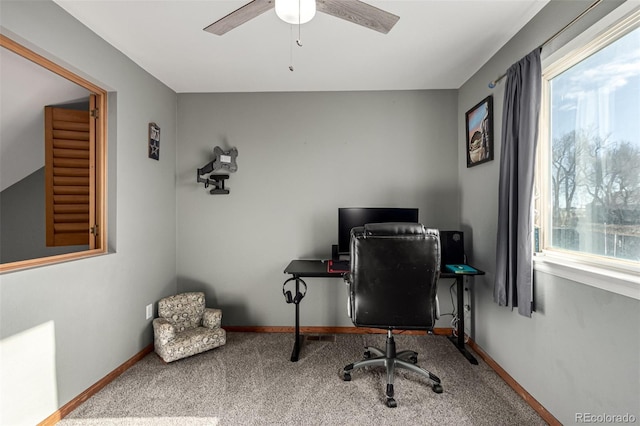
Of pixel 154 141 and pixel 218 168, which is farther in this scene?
pixel 218 168

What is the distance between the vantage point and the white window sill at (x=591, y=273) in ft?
3.98

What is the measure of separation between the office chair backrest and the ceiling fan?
115 centimetres

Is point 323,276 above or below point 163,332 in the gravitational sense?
above

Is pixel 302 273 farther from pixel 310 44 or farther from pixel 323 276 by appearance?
pixel 310 44

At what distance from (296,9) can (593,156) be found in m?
1.79

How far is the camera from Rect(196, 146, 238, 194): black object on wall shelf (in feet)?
8.98

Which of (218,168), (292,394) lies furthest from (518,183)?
(218,168)

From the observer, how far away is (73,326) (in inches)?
70.3

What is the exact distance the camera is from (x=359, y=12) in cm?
137

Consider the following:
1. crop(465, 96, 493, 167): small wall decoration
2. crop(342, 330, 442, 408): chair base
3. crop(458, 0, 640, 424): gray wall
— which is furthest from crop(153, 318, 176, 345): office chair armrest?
crop(465, 96, 493, 167): small wall decoration

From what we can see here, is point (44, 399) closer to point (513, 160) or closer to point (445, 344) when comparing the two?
point (445, 344)

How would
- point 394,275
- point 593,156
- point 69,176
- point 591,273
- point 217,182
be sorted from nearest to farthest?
point 591,273 → point 593,156 → point 394,275 → point 69,176 → point 217,182

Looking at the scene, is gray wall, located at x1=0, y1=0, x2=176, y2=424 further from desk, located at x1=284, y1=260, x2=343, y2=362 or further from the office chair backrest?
the office chair backrest

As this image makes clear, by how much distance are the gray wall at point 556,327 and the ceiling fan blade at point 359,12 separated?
1.08 m
